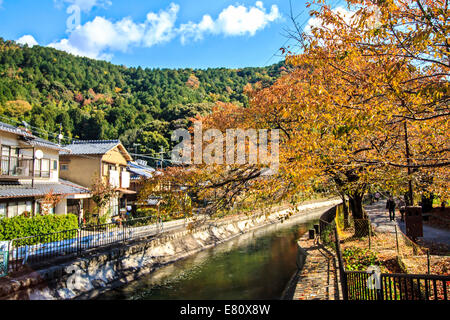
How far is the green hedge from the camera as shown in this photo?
50.8 ft

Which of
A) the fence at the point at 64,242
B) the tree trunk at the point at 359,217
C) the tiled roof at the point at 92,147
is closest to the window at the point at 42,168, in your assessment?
the tiled roof at the point at 92,147

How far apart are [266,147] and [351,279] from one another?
194 inches

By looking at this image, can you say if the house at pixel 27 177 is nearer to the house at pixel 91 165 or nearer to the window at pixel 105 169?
the house at pixel 91 165

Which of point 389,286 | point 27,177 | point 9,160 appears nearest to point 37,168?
point 27,177

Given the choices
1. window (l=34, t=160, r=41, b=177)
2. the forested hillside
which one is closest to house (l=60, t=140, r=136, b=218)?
window (l=34, t=160, r=41, b=177)

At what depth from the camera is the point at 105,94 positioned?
89125mm

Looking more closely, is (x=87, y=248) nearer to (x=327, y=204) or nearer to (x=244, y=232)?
(x=244, y=232)

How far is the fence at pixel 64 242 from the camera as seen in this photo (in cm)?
1211

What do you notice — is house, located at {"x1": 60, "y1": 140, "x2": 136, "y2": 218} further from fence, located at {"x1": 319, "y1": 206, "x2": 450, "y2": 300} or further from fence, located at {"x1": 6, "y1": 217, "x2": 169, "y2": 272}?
fence, located at {"x1": 319, "y1": 206, "x2": 450, "y2": 300}

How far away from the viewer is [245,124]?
11.8m

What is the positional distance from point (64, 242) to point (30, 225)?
4.03 m

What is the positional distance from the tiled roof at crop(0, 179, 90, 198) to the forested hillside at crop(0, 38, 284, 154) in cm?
2596

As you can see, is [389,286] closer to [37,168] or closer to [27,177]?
[27,177]

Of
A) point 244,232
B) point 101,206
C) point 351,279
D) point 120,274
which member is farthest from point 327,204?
point 351,279
